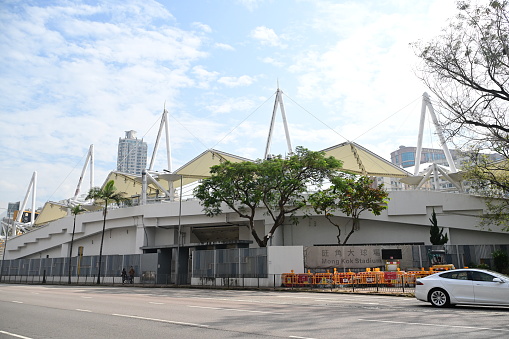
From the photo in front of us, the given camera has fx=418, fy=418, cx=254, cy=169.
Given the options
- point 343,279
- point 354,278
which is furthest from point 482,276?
point 343,279

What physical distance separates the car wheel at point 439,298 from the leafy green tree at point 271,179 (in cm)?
2167

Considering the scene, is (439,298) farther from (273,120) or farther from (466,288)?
(273,120)

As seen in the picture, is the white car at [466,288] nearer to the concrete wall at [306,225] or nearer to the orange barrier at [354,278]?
the orange barrier at [354,278]

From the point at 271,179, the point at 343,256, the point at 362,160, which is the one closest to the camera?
the point at 343,256

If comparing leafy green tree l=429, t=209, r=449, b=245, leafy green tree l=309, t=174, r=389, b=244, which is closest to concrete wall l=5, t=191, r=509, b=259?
leafy green tree l=429, t=209, r=449, b=245

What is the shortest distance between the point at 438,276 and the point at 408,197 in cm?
2710

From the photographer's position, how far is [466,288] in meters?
13.3

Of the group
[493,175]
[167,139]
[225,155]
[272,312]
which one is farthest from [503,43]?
[167,139]

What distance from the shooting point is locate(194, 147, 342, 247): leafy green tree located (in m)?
35.7

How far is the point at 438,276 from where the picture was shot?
13.9 meters

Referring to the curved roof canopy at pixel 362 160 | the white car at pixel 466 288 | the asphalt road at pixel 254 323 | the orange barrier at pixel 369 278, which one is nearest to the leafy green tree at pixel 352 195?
the orange barrier at pixel 369 278

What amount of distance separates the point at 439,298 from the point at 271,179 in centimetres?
2270

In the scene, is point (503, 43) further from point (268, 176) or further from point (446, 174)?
point (446, 174)

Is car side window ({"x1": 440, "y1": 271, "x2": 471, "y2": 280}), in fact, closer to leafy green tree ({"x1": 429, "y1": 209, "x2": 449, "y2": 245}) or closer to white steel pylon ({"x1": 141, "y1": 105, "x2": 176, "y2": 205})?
leafy green tree ({"x1": 429, "y1": 209, "x2": 449, "y2": 245})
